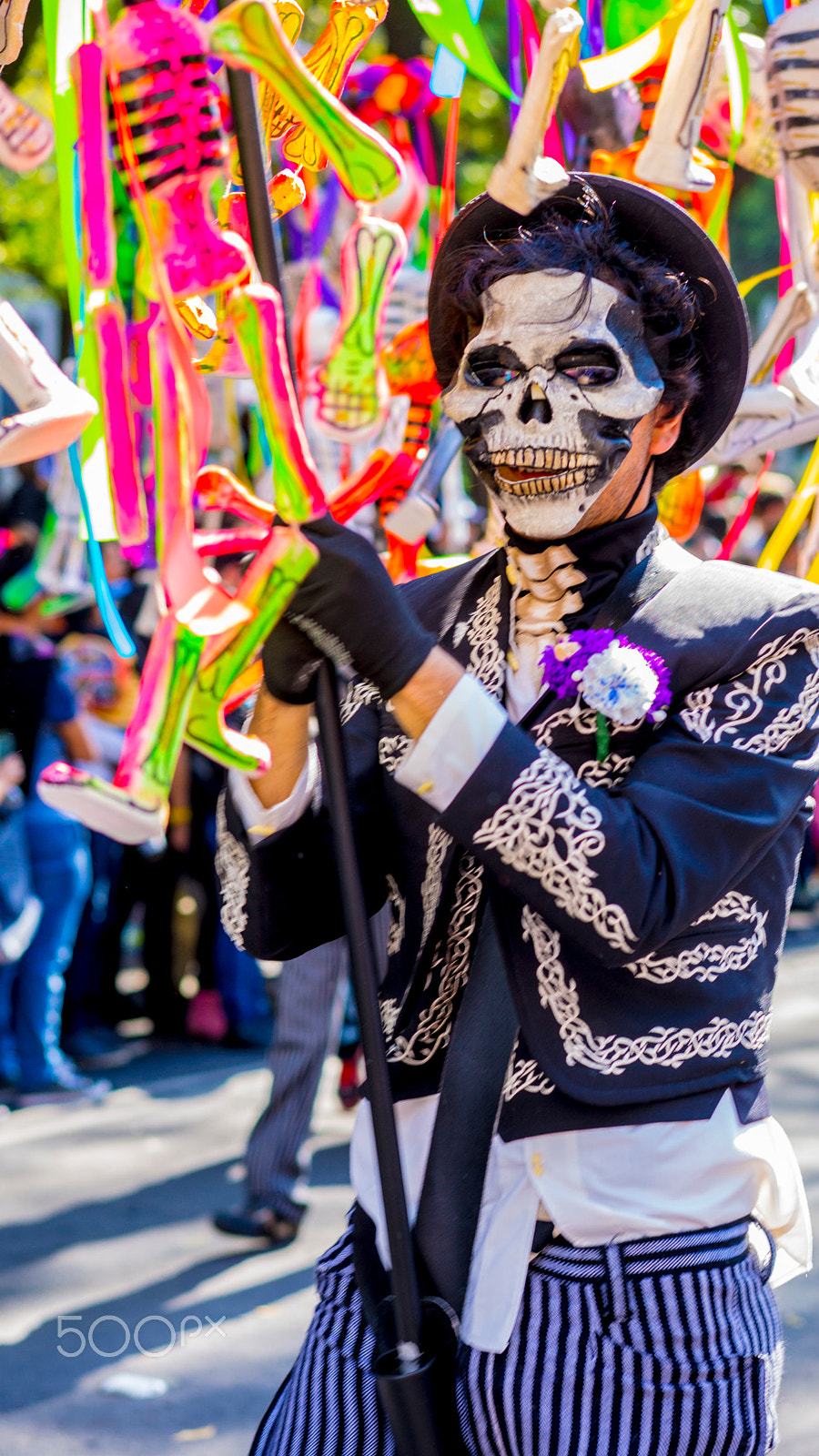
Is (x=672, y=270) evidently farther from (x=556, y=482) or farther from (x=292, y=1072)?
(x=292, y=1072)

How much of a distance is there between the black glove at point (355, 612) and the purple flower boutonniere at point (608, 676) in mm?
226

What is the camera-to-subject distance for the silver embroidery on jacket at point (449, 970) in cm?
156

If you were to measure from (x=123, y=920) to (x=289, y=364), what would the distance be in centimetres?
504

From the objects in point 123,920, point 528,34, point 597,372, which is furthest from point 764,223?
point 597,372

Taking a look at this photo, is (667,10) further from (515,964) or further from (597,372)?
(515,964)

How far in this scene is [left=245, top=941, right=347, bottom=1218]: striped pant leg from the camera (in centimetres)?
387

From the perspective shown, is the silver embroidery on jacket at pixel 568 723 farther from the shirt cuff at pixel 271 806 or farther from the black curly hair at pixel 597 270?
the black curly hair at pixel 597 270

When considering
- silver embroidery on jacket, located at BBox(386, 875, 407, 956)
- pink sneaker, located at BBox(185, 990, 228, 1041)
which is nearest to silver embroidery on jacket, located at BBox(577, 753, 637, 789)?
silver embroidery on jacket, located at BBox(386, 875, 407, 956)

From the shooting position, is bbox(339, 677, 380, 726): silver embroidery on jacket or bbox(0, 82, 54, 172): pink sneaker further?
bbox(339, 677, 380, 726): silver embroidery on jacket

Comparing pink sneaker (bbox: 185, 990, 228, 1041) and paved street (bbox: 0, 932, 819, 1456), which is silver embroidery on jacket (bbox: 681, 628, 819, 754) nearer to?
paved street (bbox: 0, 932, 819, 1456)

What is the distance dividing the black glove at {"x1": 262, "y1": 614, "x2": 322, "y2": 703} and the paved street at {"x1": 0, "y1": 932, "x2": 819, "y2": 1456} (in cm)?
216

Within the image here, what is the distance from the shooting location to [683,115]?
5.65 feet

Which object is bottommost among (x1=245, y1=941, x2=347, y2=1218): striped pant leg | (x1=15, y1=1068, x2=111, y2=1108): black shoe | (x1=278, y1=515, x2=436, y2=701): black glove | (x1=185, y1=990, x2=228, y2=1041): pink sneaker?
(x1=185, y1=990, x2=228, y2=1041): pink sneaker

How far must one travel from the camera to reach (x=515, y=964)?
58.1 inches
